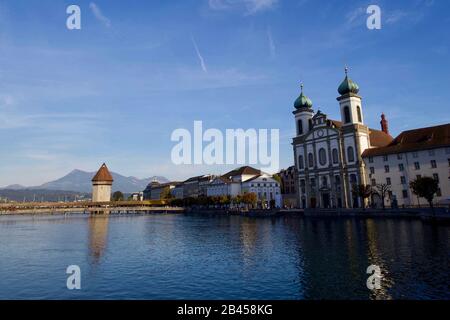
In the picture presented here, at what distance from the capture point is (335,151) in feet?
266

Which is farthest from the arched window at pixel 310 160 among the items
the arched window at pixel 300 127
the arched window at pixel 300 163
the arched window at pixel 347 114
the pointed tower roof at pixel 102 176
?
the pointed tower roof at pixel 102 176

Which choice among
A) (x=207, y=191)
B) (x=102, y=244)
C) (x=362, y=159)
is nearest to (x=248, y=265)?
(x=102, y=244)

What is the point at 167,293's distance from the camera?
698 inches

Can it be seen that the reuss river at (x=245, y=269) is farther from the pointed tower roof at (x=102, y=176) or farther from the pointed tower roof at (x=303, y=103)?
the pointed tower roof at (x=102, y=176)

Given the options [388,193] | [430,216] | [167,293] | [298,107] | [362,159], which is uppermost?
[298,107]

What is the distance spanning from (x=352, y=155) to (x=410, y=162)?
13.4 meters

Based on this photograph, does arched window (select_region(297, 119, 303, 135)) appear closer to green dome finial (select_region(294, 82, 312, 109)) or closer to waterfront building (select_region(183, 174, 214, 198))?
green dome finial (select_region(294, 82, 312, 109))

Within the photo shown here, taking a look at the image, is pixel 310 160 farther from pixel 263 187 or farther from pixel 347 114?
pixel 263 187

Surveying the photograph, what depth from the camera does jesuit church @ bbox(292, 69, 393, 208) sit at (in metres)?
77.2

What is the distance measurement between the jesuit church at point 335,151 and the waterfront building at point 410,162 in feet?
12.0

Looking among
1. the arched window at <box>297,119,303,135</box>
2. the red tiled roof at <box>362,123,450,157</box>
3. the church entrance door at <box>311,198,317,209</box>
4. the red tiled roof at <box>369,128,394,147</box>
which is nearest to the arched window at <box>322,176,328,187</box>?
the church entrance door at <box>311,198,317,209</box>

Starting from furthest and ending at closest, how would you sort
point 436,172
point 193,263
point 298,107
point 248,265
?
point 298,107
point 436,172
point 193,263
point 248,265
